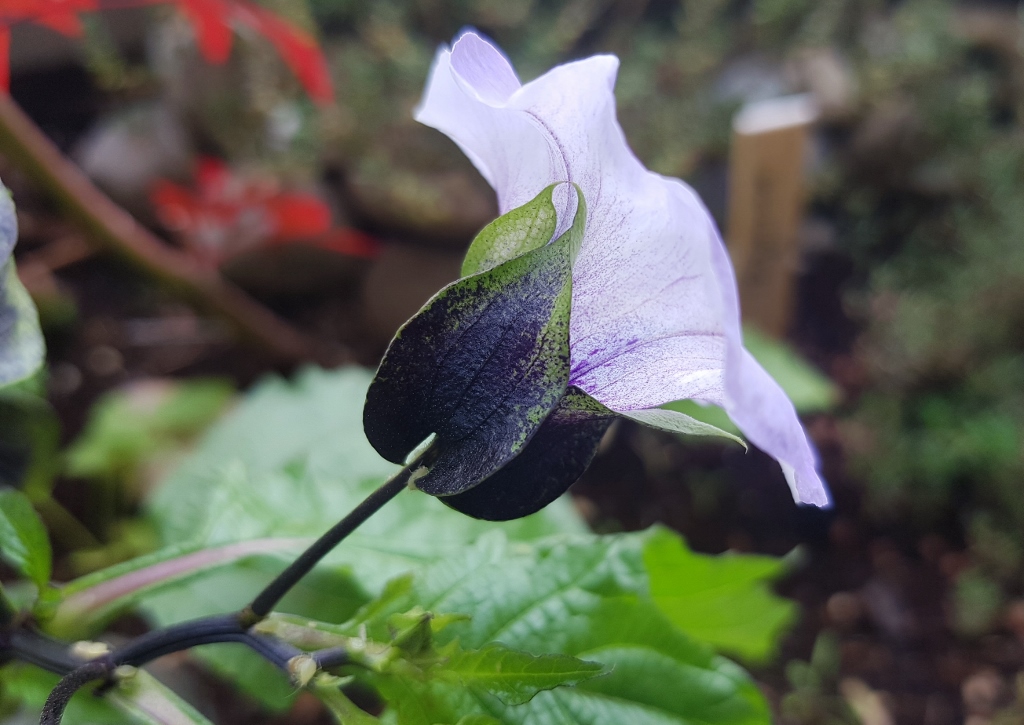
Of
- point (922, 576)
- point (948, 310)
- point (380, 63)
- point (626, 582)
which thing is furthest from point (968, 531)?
point (380, 63)

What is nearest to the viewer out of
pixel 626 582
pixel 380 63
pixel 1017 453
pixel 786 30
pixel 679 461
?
pixel 626 582

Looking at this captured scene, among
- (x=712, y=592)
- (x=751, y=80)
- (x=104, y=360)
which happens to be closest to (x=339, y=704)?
(x=712, y=592)

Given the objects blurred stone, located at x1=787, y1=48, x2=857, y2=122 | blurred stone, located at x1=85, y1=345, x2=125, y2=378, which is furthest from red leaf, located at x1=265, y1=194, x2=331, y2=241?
blurred stone, located at x1=787, y1=48, x2=857, y2=122

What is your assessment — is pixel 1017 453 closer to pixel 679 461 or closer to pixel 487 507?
pixel 679 461

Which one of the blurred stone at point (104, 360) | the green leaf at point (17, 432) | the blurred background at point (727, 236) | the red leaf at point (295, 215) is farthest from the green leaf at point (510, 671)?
the blurred stone at point (104, 360)

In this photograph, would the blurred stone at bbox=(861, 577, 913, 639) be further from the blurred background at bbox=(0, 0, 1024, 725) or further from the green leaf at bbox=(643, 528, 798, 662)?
the green leaf at bbox=(643, 528, 798, 662)

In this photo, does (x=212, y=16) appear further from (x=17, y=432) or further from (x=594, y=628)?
(x=594, y=628)
